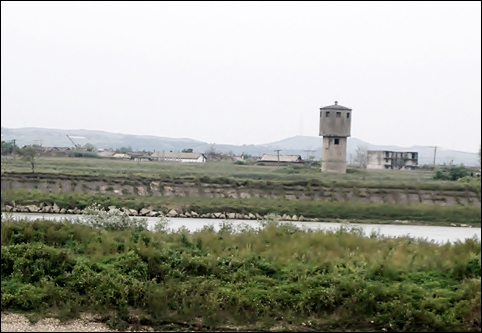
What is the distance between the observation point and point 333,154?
41250 millimetres

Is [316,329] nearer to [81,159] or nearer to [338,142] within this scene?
[81,159]

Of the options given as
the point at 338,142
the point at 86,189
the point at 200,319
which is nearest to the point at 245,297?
the point at 200,319

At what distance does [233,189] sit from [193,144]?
8695 millimetres

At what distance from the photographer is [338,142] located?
137 feet

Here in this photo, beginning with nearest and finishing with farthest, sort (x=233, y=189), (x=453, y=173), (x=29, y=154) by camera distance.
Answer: (x=29, y=154) < (x=453, y=173) < (x=233, y=189)

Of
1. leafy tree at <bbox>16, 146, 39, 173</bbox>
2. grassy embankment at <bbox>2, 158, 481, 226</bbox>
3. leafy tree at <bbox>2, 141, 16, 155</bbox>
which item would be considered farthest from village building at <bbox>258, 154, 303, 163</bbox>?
leafy tree at <bbox>2, 141, 16, 155</bbox>

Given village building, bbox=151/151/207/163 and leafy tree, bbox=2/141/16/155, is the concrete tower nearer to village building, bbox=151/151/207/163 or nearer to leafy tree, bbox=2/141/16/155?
village building, bbox=151/151/207/163

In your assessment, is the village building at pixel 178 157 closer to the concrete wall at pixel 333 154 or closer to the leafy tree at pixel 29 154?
the concrete wall at pixel 333 154

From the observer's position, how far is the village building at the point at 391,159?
4228cm

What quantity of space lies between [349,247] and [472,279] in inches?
126

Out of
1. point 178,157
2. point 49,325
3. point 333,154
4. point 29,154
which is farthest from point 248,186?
point 49,325

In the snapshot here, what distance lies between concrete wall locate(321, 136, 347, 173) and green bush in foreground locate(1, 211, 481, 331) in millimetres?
27862

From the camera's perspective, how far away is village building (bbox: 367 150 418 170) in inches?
1665

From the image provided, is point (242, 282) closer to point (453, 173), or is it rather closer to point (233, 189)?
point (453, 173)
